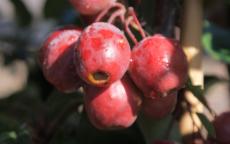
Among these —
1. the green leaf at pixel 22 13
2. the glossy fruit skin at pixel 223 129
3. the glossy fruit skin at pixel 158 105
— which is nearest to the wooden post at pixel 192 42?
the glossy fruit skin at pixel 223 129

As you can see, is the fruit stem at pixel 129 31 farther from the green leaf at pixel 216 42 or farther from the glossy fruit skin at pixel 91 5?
the green leaf at pixel 216 42

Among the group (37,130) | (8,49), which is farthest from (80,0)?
(8,49)

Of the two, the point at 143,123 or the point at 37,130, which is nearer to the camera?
the point at 143,123

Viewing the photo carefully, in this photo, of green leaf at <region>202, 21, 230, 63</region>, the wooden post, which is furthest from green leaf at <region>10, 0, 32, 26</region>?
the wooden post

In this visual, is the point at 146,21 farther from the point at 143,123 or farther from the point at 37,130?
the point at 37,130

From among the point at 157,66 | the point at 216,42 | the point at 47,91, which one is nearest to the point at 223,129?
the point at 157,66

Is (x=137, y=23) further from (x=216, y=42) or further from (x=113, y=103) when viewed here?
(x=216, y=42)
